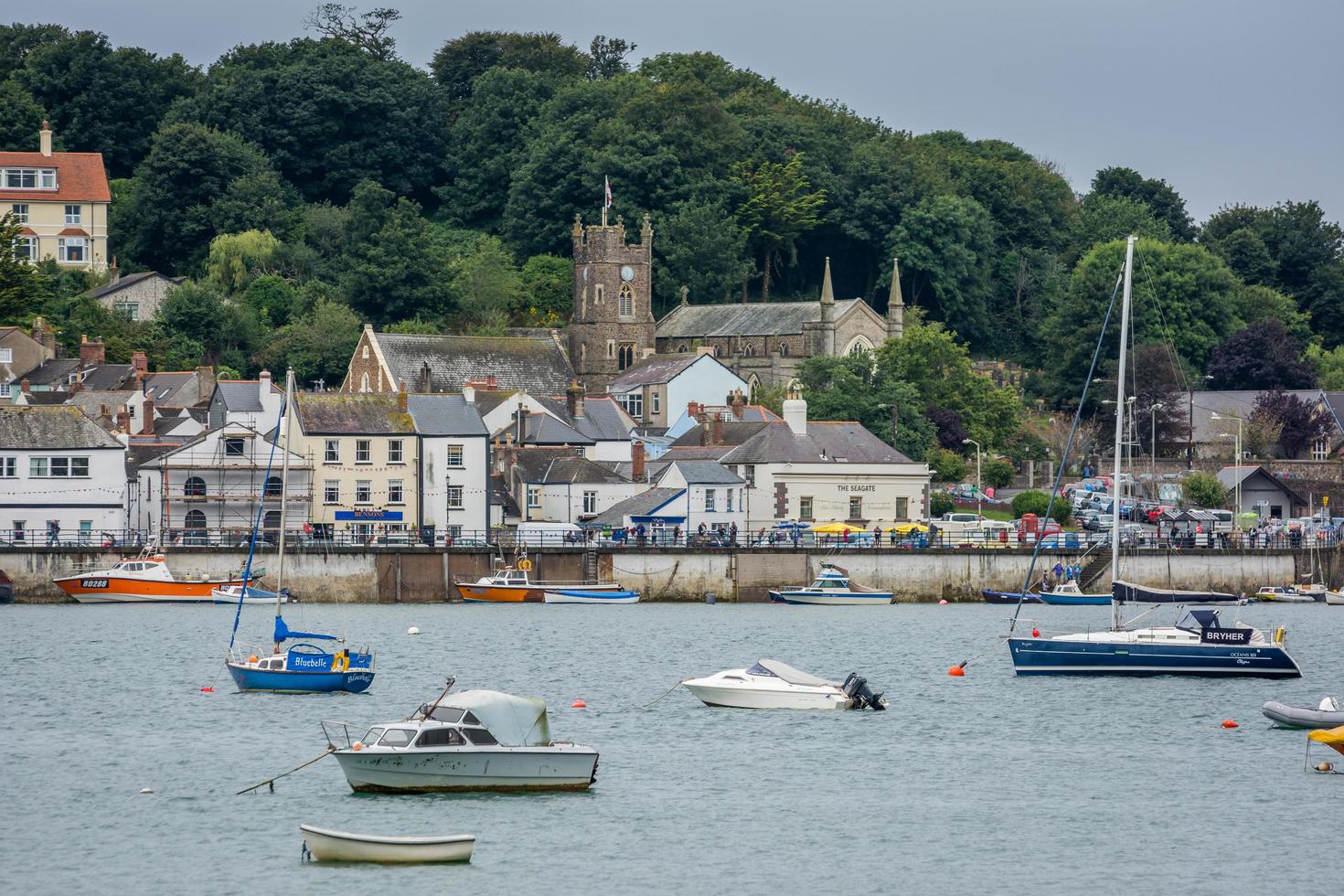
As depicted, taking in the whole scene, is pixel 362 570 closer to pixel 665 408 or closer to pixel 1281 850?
pixel 665 408

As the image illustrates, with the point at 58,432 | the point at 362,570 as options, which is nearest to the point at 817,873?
the point at 362,570

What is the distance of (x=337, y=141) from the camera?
155250 millimetres

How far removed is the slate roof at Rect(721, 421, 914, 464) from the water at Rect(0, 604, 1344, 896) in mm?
28040

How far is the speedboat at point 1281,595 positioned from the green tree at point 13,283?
2566 inches

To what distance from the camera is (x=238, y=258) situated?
13588cm

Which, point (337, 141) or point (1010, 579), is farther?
point (337, 141)

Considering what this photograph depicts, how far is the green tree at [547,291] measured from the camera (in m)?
139

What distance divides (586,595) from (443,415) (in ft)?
38.7

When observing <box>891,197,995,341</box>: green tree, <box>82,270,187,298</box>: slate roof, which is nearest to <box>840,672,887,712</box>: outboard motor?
<box>82,270,187,298</box>: slate roof

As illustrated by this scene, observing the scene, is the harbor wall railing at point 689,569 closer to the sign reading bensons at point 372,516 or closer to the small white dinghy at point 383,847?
the sign reading bensons at point 372,516

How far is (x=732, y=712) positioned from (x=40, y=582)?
122 feet

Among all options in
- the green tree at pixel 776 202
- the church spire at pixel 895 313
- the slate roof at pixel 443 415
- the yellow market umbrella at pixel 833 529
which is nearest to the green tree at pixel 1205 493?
the yellow market umbrella at pixel 833 529

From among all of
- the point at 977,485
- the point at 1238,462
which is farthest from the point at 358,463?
the point at 1238,462

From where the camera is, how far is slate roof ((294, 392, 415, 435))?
91188 millimetres
